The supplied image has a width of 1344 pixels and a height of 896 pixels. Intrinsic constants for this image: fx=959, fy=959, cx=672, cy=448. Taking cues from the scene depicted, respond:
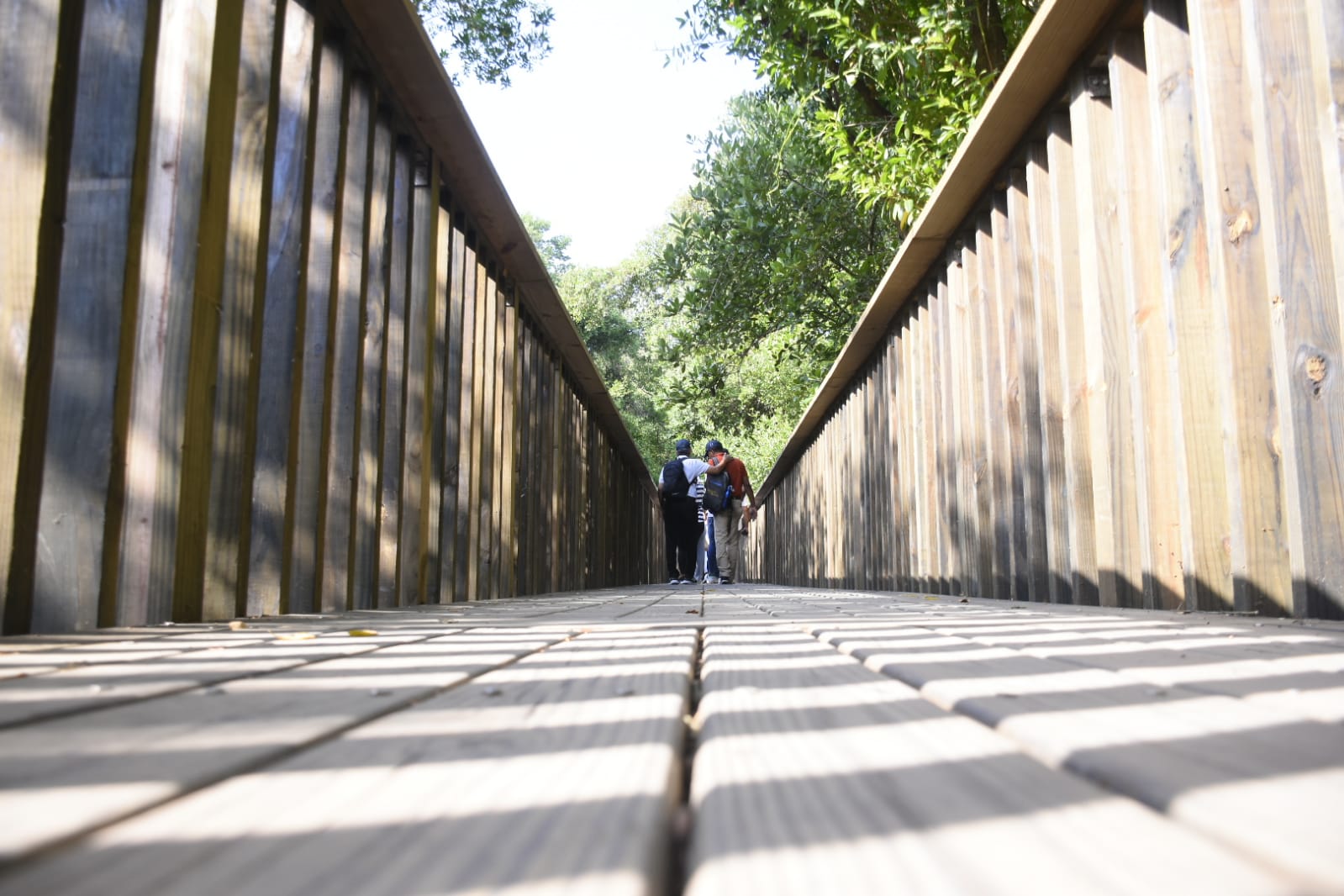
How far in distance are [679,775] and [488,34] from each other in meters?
12.9

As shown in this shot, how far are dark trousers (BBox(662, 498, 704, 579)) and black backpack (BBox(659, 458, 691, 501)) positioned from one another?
0.36 m

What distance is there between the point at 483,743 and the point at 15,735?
14.5 inches

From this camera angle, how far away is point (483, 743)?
767 mm

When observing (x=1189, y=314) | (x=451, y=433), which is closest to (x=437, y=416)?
(x=451, y=433)

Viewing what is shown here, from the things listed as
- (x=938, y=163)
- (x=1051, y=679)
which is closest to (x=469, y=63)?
(x=938, y=163)

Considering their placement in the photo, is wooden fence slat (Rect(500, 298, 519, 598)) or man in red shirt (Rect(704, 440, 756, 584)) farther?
man in red shirt (Rect(704, 440, 756, 584))

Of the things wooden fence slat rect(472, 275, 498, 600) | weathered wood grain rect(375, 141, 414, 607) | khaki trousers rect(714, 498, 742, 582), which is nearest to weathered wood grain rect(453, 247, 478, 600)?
wooden fence slat rect(472, 275, 498, 600)

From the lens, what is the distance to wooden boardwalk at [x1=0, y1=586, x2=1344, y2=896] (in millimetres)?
463

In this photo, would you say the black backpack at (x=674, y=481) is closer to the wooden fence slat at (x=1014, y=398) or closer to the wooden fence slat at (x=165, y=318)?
the wooden fence slat at (x=1014, y=398)

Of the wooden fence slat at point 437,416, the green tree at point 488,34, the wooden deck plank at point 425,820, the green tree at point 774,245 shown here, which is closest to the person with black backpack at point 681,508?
the green tree at point 774,245

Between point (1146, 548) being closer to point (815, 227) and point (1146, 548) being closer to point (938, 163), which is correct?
point (938, 163)

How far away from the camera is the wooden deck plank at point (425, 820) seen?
457 mm

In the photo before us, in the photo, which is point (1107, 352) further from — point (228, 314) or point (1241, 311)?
point (228, 314)

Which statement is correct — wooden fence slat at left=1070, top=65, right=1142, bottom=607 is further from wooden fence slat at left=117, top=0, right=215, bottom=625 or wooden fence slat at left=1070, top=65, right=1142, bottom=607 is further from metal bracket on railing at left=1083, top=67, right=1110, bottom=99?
wooden fence slat at left=117, top=0, right=215, bottom=625
